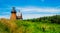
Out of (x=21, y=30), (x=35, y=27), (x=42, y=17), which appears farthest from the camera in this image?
(x=42, y=17)

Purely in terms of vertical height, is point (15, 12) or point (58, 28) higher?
point (15, 12)

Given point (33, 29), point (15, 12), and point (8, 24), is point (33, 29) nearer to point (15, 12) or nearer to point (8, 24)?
point (8, 24)

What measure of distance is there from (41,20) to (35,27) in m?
4.25

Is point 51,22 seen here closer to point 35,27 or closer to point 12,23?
point 35,27

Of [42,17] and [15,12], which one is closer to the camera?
[42,17]

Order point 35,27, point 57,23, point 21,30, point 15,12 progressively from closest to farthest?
point 21,30 < point 35,27 < point 57,23 < point 15,12

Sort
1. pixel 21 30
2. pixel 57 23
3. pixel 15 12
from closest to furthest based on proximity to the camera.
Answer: pixel 21 30
pixel 57 23
pixel 15 12

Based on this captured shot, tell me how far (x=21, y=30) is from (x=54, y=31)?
4.25 m

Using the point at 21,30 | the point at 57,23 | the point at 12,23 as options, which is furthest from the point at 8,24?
the point at 57,23

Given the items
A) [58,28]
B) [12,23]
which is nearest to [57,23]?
[58,28]

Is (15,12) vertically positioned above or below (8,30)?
above

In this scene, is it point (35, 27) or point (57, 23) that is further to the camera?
point (57, 23)

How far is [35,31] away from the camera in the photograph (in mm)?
21281

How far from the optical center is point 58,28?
76.5ft
